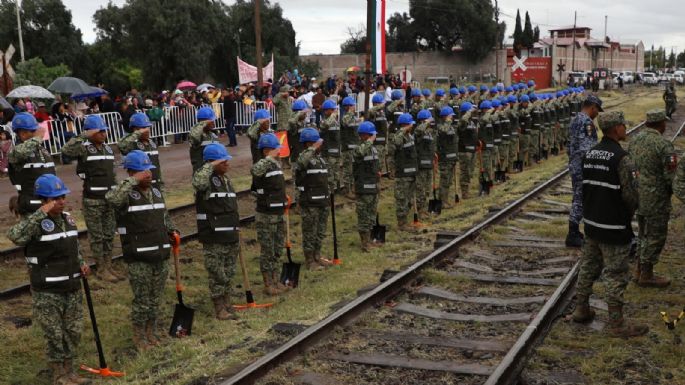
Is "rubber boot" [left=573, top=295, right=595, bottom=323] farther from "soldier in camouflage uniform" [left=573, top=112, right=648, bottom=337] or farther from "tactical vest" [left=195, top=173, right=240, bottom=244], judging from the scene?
"tactical vest" [left=195, top=173, right=240, bottom=244]

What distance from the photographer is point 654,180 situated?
8.03 metres

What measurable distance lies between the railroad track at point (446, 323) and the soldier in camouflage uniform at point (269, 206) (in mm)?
1658

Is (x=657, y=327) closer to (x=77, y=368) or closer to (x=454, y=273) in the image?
(x=454, y=273)

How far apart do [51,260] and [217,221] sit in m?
2.09

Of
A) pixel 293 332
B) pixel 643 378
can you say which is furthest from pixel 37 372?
pixel 643 378

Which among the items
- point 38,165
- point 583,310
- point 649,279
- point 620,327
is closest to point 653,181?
point 649,279

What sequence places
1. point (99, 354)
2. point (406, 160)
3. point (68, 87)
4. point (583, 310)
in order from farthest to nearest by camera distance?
point (68, 87) → point (406, 160) → point (583, 310) → point (99, 354)

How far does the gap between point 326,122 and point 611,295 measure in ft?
29.0

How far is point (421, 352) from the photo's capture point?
21.7ft

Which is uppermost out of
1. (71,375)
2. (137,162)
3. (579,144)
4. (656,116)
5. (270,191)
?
(656,116)

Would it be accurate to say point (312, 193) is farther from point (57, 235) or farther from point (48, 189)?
point (48, 189)

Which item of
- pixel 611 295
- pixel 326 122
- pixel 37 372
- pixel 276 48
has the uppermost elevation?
pixel 276 48

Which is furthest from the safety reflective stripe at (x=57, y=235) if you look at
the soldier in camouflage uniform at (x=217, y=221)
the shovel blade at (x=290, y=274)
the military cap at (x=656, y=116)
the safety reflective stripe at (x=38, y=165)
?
the military cap at (x=656, y=116)

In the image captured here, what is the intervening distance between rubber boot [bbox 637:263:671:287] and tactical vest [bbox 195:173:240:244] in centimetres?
479
